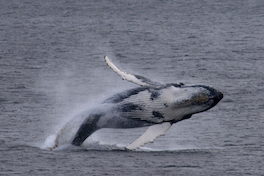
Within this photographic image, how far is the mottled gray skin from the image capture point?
1697 centimetres

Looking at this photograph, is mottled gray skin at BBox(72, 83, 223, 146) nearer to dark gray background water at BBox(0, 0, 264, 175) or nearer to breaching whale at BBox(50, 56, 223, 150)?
breaching whale at BBox(50, 56, 223, 150)

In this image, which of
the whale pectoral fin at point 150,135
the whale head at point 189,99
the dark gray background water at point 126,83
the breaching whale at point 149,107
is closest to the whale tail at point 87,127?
the breaching whale at point 149,107

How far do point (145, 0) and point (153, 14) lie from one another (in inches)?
630

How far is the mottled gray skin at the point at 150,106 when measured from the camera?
16969 millimetres

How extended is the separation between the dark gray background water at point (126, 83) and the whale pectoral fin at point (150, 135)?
11.8 inches

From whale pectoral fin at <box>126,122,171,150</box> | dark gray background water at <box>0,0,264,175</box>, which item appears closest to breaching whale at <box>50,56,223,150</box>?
whale pectoral fin at <box>126,122,171,150</box>

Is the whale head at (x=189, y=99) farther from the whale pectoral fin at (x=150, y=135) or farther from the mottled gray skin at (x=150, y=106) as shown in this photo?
the whale pectoral fin at (x=150, y=135)

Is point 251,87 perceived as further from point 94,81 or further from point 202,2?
point 202,2

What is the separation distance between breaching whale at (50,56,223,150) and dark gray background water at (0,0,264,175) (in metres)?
0.65

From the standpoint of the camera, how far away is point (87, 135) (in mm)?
17484

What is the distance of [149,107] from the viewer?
17.2 m

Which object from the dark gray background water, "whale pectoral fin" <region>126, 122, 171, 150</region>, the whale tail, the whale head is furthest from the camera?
the whale tail

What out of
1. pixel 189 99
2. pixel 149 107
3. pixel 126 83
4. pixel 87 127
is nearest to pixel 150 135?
pixel 149 107

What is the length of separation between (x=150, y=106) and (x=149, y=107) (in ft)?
0.12
